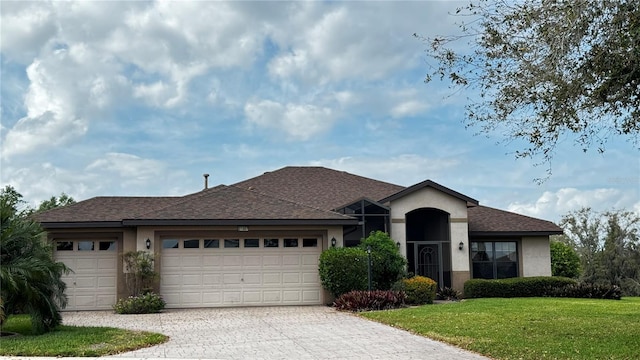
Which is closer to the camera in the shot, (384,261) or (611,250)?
(384,261)

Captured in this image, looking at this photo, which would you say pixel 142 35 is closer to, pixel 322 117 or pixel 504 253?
pixel 322 117

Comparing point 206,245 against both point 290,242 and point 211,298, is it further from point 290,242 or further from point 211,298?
point 290,242

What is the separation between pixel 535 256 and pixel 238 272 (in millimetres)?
12092

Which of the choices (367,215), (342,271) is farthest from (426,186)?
(342,271)

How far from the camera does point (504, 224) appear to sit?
81.6 feet

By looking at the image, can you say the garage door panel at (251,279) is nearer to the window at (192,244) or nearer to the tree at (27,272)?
the window at (192,244)

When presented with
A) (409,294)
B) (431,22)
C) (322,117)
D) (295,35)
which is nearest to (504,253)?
(409,294)

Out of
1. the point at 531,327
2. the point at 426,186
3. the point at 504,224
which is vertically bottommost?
the point at 531,327

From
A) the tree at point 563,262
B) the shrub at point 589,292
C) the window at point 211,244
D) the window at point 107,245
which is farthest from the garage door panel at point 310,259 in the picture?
the tree at point 563,262

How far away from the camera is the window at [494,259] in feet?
80.9

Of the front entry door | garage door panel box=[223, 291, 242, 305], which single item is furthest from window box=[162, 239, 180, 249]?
the front entry door

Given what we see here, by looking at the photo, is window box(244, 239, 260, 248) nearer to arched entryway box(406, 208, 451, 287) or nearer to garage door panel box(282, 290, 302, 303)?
garage door panel box(282, 290, 302, 303)

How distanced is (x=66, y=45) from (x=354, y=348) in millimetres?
11409

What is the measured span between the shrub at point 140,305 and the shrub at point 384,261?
664cm
